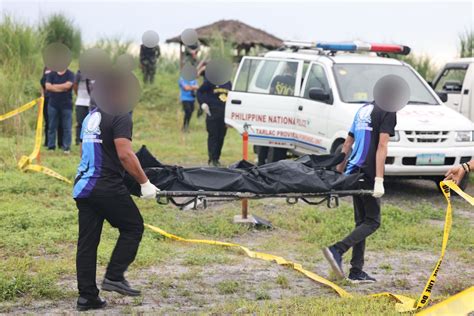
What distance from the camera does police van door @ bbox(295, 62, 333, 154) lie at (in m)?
10.8

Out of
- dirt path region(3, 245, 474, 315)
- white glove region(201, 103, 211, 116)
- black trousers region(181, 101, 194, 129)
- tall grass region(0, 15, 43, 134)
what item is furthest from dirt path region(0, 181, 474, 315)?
tall grass region(0, 15, 43, 134)

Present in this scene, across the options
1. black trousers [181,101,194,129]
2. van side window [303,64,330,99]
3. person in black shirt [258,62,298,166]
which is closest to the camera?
van side window [303,64,330,99]

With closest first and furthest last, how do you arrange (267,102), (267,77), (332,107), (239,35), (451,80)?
(332,107), (267,102), (267,77), (451,80), (239,35)

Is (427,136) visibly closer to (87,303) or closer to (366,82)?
(366,82)

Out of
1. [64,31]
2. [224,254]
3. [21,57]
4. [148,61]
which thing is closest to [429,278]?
[224,254]

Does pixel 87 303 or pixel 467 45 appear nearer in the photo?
pixel 87 303

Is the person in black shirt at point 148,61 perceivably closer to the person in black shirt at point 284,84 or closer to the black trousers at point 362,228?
the person in black shirt at point 284,84

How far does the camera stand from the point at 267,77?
12.2 m

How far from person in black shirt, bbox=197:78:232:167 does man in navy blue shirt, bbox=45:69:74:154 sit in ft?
A: 8.15

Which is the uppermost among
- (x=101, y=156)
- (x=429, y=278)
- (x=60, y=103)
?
(x=101, y=156)

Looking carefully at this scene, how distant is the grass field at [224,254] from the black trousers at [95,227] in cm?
27

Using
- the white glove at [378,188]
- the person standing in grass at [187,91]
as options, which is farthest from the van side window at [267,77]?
the white glove at [378,188]

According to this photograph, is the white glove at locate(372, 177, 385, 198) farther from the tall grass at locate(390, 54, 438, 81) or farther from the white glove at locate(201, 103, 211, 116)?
the tall grass at locate(390, 54, 438, 81)

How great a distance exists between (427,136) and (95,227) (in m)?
5.88
